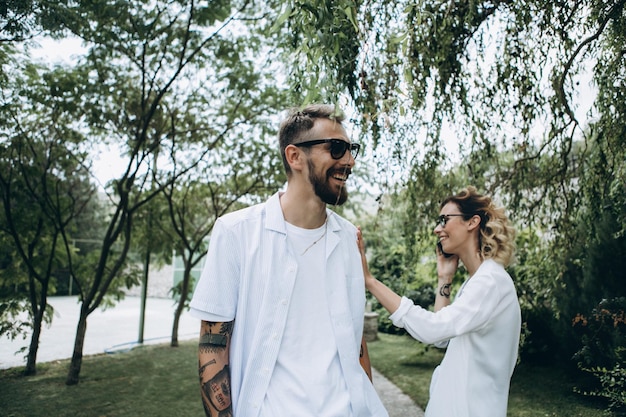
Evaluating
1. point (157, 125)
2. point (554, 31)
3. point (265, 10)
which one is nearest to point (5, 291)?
point (157, 125)

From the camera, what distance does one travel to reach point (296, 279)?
6.69 ft

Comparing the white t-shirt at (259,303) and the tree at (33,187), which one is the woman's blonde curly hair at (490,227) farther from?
the tree at (33,187)

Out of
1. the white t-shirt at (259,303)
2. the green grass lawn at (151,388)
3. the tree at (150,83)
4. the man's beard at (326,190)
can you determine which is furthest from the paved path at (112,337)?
the man's beard at (326,190)

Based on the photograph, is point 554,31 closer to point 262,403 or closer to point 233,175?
point 262,403

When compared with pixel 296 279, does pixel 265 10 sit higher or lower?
higher

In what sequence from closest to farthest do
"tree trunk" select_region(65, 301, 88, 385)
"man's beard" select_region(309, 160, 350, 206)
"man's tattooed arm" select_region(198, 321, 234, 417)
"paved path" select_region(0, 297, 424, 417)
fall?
"man's tattooed arm" select_region(198, 321, 234, 417)
"man's beard" select_region(309, 160, 350, 206)
"paved path" select_region(0, 297, 424, 417)
"tree trunk" select_region(65, 301, 88, 385)

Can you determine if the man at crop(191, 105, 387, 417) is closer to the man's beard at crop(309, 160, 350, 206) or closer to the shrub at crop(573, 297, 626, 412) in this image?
the man's beard at crop(309, 160, 350, 206)

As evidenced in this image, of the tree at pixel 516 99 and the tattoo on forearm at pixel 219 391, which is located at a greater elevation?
the tree at pixel 516 99

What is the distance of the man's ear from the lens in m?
2.21

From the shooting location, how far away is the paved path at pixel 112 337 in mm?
6785

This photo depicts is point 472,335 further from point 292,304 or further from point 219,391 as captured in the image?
point 219,391

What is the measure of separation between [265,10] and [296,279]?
20.2 feet

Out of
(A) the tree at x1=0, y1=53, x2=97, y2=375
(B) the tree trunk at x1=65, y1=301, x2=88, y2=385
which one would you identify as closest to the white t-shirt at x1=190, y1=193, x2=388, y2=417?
(A) the tree at x1=0, y1=53, x2=97, y2=375

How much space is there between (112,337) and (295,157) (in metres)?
11.5
